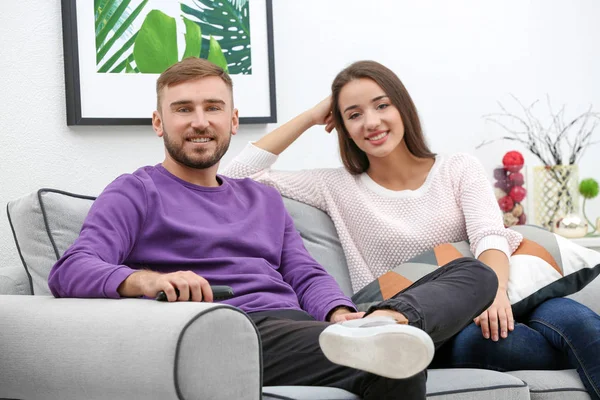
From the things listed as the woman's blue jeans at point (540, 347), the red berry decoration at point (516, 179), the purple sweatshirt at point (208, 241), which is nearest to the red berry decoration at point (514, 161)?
the red berry decoration at point (516, 179)

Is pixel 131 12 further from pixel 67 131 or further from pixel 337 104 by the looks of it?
pixel 337 104

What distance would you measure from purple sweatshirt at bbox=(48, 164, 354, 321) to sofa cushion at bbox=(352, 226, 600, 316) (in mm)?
210

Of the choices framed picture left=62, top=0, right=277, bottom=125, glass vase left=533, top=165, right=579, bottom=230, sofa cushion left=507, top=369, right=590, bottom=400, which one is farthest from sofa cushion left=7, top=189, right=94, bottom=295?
glass vase left=533, top=165, right=579, bottom=230

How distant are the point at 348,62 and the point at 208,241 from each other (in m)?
1.30

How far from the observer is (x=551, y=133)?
10.8 ft

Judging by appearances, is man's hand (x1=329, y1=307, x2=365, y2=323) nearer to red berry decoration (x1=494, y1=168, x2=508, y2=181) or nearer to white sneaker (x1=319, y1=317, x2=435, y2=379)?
white sneaker (x1=319, y1=317, x2=435, y2=379)

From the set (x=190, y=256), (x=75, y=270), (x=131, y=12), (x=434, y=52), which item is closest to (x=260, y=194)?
(x=190, y=256)

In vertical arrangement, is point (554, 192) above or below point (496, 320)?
above

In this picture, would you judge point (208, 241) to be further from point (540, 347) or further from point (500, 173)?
point (500, 173)

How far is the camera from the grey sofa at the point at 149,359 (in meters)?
1.22

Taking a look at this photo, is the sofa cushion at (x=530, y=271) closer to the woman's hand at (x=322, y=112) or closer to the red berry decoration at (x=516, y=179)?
the woman's hand at (x=322, y=112)

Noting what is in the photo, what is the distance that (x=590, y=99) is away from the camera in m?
3.36

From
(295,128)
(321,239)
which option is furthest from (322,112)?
(321,239)

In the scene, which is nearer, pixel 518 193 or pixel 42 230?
pixel 42 230
